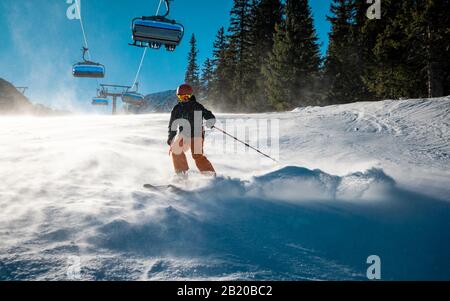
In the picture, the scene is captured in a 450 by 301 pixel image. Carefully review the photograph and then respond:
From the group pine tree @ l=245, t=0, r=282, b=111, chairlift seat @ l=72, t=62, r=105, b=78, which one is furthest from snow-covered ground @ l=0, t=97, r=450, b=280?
pine tree @ l=245, t=0, r=282, b=111

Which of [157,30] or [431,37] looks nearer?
[157,30]

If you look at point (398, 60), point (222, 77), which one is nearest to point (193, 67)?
point (222, 77)

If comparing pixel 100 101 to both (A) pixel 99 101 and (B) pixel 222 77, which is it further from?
(B) pixel 222 77

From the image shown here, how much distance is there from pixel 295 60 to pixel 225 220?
26460mm

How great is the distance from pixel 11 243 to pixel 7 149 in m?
5.17

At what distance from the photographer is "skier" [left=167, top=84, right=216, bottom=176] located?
4945 mm

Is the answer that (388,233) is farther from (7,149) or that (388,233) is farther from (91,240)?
(7,149)

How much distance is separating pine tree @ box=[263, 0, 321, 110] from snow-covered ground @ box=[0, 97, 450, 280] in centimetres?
2207

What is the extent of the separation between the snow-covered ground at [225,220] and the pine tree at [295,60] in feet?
72.4

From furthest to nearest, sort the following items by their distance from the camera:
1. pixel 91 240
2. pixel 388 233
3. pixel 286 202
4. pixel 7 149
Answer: pixel 7 149, pixel 286 202, pixel 388 233, pixel 91 240

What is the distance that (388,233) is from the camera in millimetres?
2799

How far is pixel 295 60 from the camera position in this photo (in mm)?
26734

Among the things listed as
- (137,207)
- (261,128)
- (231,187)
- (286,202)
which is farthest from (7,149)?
(261,128)

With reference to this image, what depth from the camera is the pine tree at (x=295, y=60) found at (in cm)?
2658
